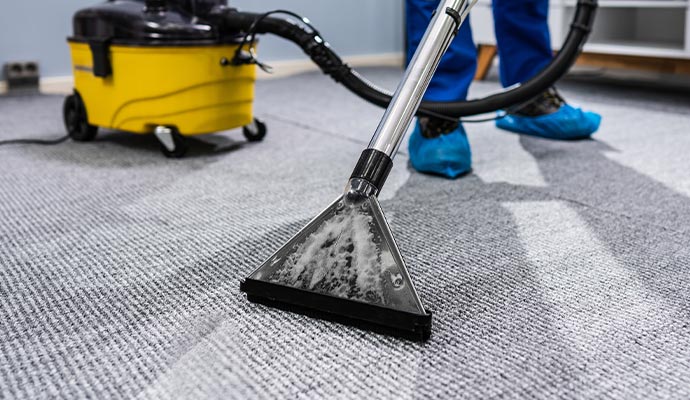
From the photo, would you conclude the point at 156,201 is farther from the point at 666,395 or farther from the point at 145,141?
the point at 666,395

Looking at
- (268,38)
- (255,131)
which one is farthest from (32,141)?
(268,38)

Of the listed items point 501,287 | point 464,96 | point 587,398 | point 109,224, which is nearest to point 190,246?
point 109,224

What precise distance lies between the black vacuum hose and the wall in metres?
1.13

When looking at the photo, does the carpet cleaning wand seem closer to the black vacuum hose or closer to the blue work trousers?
the black vacuum hose

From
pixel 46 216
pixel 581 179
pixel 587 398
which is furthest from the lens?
pixel 581 179

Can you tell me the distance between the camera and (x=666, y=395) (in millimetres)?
507

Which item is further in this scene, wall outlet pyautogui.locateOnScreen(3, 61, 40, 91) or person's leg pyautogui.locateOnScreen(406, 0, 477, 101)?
wall outlet pyautogui.locateOnScreen(3, 61, 40, 91)

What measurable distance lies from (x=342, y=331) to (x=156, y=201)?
0.53 meters

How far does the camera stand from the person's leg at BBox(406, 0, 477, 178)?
1.14 metres

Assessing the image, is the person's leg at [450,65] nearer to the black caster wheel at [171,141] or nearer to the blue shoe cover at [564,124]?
the blue shoe cover at [564,124]

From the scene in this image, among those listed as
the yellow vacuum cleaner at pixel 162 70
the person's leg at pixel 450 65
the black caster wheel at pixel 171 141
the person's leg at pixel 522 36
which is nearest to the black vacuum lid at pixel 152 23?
the yellow vacuum cleaner at pixel 162 70

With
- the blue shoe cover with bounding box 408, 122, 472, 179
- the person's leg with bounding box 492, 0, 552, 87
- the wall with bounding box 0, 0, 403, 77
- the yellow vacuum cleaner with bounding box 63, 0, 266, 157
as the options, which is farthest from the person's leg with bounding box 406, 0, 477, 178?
the wall with bounding box 0, 0, 403, 77

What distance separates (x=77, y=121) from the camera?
1455 millimetres

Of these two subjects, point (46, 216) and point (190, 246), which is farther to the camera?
point (46, 216)
